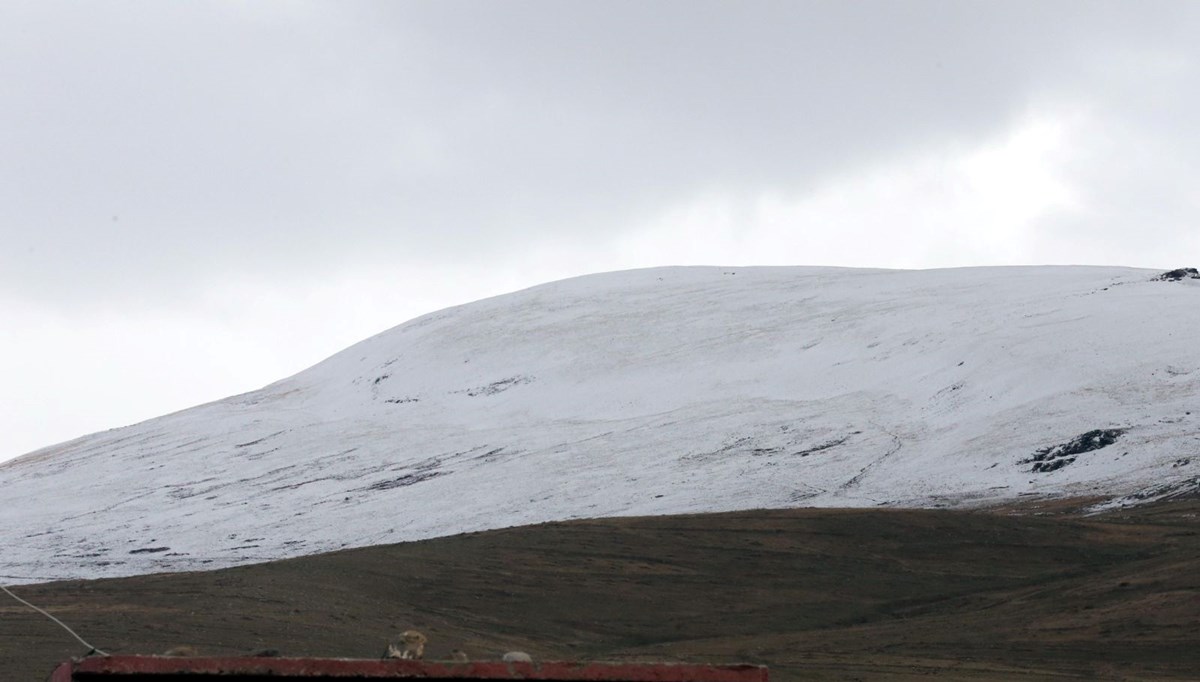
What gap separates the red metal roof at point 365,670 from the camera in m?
5.27

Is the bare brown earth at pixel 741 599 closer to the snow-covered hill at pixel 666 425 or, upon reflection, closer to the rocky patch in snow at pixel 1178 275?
the snow-covered hill at pixel 666 425

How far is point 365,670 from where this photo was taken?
17.2ft

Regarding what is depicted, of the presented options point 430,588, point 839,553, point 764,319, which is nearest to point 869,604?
point 839,553

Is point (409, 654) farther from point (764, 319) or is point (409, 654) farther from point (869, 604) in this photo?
point (764, 319)

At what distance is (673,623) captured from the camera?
102 feet

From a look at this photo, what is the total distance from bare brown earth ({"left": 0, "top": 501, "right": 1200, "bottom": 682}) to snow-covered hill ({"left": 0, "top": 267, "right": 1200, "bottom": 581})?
21.8 ft

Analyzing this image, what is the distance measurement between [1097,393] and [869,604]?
22395 millimetres

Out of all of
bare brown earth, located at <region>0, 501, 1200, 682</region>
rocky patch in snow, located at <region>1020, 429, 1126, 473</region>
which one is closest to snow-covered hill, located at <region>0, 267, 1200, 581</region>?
rocky patch in snow, located at <region>1020, 429, 1126, 473</region>

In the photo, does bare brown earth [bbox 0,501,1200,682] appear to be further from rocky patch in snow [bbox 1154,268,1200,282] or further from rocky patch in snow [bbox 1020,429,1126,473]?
rocky patch in snow [bbox 1154,268,1200,282]

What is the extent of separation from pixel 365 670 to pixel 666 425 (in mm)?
51767

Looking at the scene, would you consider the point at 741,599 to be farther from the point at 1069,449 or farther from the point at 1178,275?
the point at 1178,275

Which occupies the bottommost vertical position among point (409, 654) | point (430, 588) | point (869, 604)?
point (869, 604)

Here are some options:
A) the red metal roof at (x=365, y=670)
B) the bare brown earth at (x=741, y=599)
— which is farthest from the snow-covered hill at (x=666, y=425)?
the red metal roof at (x=365, y=670)

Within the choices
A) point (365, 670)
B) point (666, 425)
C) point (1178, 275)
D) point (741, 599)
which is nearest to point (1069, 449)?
point (666, 425)
